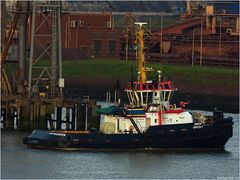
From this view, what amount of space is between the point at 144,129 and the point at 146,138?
721mm

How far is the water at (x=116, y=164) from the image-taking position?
233 feet

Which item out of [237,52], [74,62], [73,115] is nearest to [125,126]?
[73,115]

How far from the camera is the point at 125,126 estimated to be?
80688mm

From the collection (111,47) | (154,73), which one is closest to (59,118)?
(154,73)

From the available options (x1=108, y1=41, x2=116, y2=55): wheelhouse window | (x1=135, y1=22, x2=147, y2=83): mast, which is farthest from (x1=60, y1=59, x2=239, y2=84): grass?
(x1=135, y1=22, x2=147, y2=83): mast

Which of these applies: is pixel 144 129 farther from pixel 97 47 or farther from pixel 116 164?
pixel 97 47

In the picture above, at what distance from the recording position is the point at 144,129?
8031cm

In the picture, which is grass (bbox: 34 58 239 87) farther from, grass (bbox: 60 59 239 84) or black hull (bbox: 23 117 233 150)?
black hull (bbox: 23 117 233 150)

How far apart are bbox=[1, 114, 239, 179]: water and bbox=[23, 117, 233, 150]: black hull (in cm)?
62

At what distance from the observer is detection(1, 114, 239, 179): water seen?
7100 cm

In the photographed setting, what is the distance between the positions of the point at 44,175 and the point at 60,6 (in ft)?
76.2

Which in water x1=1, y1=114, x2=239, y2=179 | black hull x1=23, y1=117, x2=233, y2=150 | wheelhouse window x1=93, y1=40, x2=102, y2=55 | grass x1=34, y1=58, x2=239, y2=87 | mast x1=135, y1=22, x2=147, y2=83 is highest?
mast x1=135, y1=22, x2=147, y2=83

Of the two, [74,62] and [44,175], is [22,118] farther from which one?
[74,62]

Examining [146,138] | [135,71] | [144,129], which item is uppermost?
[135,71]
